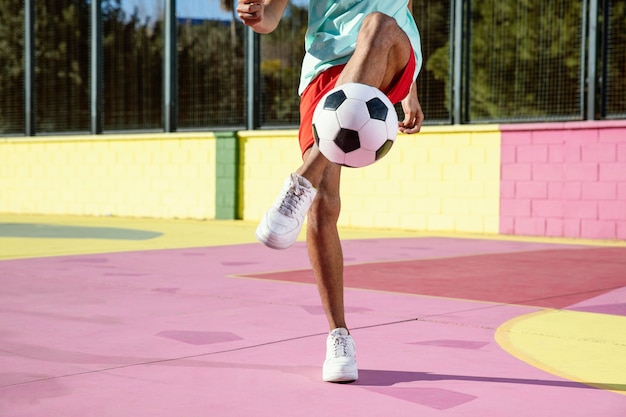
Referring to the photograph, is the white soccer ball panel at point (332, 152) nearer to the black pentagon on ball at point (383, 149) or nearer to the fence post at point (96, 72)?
the black pentagon on ball at point (383, 149)

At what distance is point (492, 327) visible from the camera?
4750 millimetres

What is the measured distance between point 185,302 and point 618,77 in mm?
7940

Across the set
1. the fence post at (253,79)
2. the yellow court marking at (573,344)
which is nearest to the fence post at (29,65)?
the fence post at (253,79)

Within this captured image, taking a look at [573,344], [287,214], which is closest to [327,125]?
[287,214]

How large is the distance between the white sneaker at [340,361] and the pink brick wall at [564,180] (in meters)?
8.85

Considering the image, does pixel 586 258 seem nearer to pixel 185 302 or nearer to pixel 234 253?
pixel 234 253

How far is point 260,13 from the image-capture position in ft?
11.7

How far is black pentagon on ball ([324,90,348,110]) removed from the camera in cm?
316

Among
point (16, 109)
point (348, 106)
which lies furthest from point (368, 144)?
point (16, 109)

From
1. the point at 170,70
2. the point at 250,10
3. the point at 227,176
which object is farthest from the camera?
the point at 170,70

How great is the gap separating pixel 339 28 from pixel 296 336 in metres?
1.55

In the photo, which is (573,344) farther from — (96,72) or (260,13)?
(96,72)

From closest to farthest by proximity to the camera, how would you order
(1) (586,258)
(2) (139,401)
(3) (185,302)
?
(2) (139,401) → (3) (185,302) → (1) (586,258)

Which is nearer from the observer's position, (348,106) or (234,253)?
(348,106)
